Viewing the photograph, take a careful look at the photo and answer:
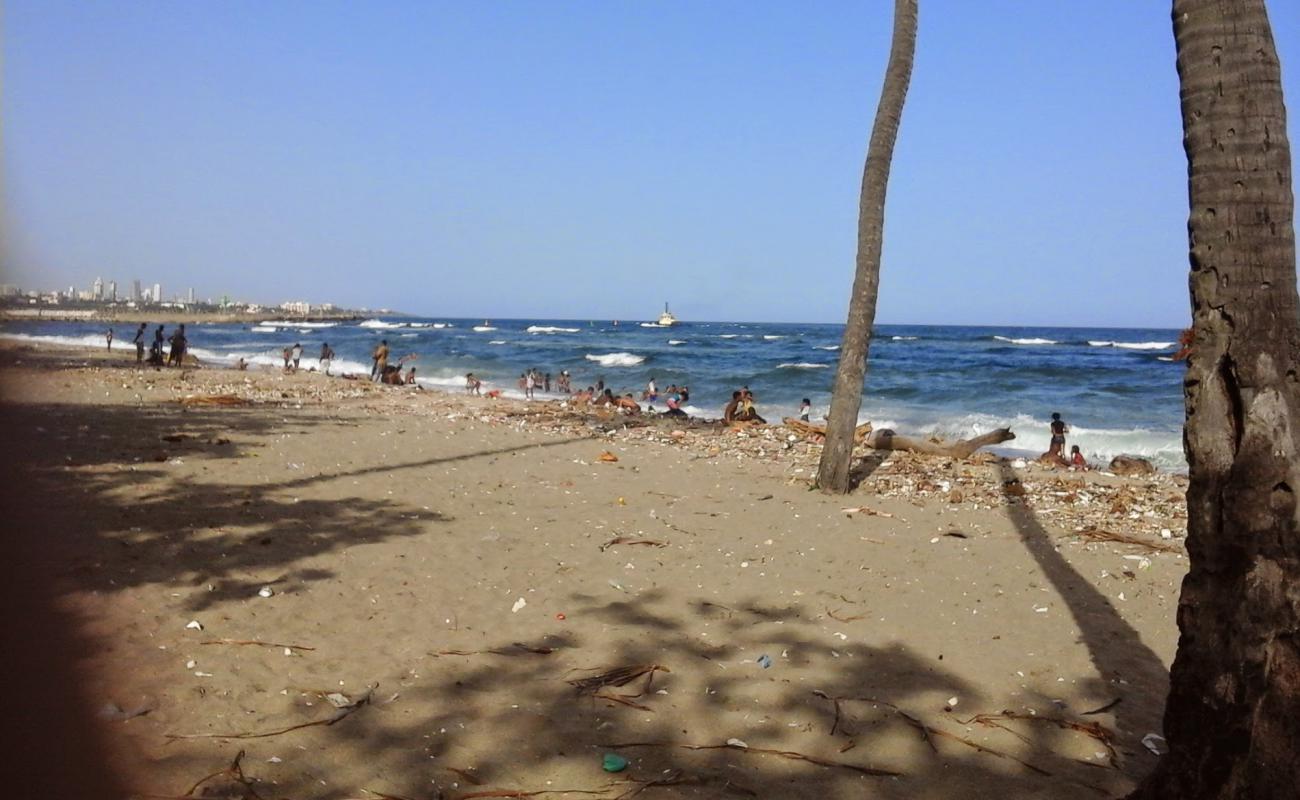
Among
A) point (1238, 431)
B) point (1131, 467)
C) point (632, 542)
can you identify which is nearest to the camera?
point (1238, 431)

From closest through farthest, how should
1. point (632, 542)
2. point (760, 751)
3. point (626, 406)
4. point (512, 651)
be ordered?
point (760, 751), point (512, 651), point (632, 542), point (626, 406)

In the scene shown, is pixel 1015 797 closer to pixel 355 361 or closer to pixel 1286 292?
pixel 1286 292

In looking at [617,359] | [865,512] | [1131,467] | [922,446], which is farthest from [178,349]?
[617,359]

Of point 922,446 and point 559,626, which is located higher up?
point 922,446

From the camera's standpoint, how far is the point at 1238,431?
2.48 metres

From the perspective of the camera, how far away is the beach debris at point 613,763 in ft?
10.5

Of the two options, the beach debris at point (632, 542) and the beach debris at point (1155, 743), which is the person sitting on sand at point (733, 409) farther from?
the beach debris at point (1155, 743)

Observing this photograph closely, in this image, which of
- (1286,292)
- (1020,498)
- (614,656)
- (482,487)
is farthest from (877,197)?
(1286,292)

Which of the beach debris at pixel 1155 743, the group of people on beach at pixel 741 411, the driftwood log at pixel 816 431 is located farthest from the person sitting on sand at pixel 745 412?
the beach debris at pixel 1155 743

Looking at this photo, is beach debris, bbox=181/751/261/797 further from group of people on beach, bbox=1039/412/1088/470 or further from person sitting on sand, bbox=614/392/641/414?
person sitting on sand, bbox=614/392/641/414

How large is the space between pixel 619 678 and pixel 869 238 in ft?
17.5

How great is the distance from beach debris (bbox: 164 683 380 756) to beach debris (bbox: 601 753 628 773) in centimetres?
99

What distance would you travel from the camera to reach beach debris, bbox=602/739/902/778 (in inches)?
128

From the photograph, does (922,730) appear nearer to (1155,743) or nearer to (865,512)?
(1155,743)
